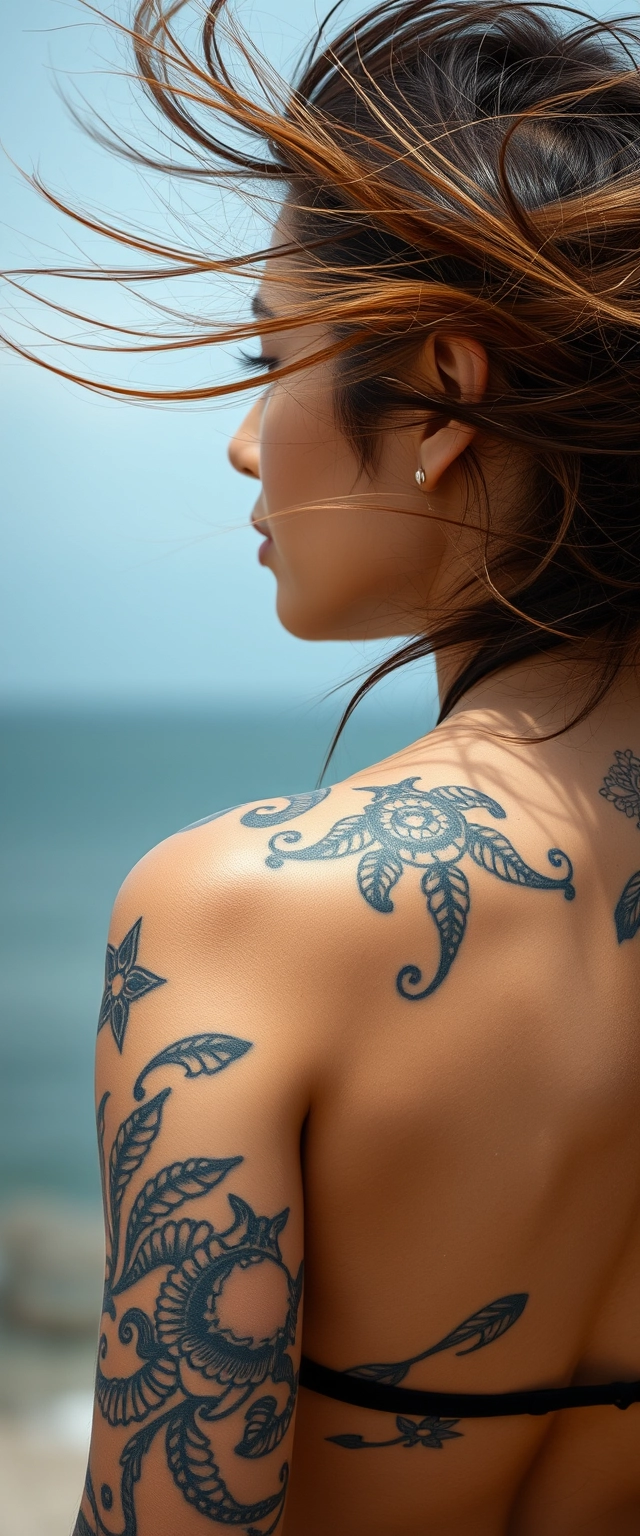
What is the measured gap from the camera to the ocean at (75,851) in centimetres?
994

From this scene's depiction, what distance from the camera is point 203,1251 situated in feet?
2.23

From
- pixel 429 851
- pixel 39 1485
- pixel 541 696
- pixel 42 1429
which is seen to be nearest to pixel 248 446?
pixel 541 696

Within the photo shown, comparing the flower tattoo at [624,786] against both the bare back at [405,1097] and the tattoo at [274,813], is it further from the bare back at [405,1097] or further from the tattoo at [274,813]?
the tattoo at [274,813]

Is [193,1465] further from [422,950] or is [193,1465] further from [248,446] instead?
[248,446]

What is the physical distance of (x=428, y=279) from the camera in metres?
0.92

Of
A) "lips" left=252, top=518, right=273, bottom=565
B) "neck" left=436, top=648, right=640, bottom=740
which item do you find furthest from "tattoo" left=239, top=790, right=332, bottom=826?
"lips" left=252, top=518, right=273, bottom=565

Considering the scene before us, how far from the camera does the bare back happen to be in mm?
690

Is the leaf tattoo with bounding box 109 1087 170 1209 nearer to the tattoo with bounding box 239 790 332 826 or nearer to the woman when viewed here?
the woman

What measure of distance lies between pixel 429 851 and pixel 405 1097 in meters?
0.16

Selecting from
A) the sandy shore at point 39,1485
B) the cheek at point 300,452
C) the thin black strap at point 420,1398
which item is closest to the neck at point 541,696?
the cheek at point 300,452

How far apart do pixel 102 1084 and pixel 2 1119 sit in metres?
10.0

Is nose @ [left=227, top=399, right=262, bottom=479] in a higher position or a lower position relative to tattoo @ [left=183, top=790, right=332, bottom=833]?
higher

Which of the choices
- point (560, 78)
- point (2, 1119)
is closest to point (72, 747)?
point (2, 1119)

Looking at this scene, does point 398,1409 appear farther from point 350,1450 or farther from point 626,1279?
point 626,1279
